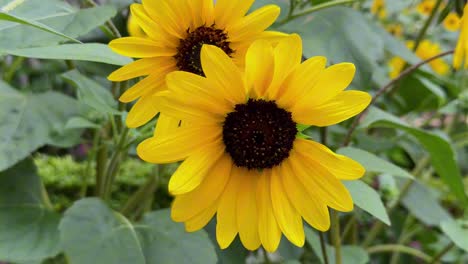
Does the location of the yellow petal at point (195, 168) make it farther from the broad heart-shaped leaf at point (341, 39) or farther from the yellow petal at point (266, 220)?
the broad heart-shaped leaf at point (341, 39)

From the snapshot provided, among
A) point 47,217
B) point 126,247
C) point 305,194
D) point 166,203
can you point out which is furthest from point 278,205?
point 166,203

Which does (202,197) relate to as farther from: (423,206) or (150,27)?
(423,206)

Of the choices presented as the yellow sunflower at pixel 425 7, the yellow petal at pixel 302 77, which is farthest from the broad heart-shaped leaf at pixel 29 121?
the yellow sunflower at pixel 425 7

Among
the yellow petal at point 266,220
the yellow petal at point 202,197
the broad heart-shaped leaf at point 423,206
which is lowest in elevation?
the broad heart-shaped leaf at point 423,206

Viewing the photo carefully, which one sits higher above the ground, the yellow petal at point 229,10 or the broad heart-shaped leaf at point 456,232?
the yellow petal at point 229,10

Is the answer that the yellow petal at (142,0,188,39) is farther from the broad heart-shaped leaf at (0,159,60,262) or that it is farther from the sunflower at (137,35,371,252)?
the broad heart-shaped leaf at (0,159,60,262)

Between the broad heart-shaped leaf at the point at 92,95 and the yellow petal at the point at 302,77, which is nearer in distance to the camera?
the yellow petal at the point at 302,77
